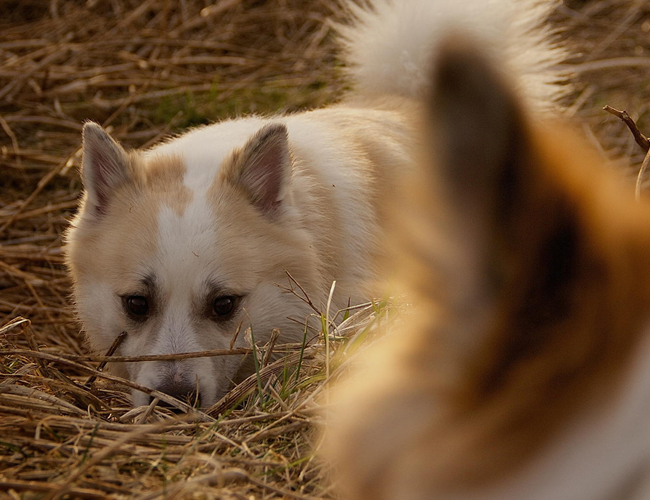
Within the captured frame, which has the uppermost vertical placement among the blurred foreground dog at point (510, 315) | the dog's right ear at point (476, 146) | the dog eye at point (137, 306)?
the dog's right ear at point (476, 146)

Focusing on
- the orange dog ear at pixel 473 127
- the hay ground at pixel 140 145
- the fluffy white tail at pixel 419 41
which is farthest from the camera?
the fluffy white tail at pixel 419 41

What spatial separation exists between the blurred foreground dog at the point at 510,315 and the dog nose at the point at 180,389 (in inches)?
57.3

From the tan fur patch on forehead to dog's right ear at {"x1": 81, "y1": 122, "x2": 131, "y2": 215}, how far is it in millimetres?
105

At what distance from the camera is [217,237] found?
8.54ft

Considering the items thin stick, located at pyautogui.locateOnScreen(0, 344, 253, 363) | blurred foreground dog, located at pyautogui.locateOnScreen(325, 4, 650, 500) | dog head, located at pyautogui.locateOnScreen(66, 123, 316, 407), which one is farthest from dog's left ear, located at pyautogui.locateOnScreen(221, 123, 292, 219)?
blurred foreground dog, located at pyautogui.locateOnScreen(325, 4, 650, 500)

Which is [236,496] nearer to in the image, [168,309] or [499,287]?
[499,287]

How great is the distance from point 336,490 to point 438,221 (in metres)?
0.78

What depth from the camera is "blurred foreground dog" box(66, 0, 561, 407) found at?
99.9 inches

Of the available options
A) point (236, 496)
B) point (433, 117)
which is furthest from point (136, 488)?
point (433, 117)

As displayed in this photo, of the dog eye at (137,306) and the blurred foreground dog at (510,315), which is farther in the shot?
the dog eye at (137,306)

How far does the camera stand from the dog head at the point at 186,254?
2.53m

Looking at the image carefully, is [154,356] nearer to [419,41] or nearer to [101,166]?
[101,166]

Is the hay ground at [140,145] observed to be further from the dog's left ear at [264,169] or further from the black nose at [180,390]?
the dog's left ear at [264,169]

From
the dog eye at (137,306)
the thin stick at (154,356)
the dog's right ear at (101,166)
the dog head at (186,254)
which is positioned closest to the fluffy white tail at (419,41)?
the dog head at (186,254)
